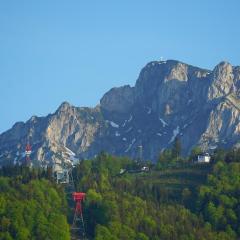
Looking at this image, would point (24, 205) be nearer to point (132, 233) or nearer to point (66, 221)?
point (66, 221)

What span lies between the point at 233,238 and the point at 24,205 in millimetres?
40906

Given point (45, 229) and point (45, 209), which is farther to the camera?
point (45, 209)

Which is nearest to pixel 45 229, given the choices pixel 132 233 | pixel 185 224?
pixel 132 233

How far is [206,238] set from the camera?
192 metres

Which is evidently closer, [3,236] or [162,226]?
[3,236]

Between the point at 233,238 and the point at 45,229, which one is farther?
the point at 233,238

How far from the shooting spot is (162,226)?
641ft

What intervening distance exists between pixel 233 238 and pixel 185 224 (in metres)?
9.77

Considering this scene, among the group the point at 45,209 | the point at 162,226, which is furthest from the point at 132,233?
the point at 45,209

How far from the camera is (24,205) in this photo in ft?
649

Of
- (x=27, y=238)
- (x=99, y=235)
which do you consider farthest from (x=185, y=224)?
(x=27, y=238)

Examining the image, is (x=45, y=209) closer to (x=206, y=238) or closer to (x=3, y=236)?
(x=3, y=236)

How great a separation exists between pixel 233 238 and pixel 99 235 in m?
28.5

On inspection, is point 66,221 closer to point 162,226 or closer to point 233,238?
point 162,226
